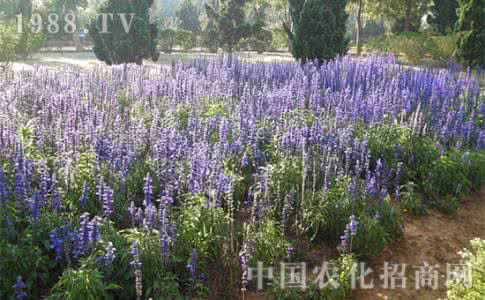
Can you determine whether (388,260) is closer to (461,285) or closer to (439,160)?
(461,285)

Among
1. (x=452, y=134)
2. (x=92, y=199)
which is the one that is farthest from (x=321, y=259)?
(x=452, y=134)

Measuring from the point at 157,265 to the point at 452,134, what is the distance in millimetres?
5855

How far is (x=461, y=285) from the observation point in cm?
396

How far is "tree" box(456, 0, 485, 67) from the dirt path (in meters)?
13.3

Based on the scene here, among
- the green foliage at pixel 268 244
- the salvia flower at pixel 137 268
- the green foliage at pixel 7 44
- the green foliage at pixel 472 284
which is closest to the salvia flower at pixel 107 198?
the salvia flower at pixel 137 268

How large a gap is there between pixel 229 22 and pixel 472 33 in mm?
16419

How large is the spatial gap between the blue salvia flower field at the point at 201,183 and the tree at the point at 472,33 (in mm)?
10323

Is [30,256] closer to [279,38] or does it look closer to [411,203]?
[411,203]

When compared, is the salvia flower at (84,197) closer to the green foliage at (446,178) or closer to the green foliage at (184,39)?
the green foliage at (446,178)

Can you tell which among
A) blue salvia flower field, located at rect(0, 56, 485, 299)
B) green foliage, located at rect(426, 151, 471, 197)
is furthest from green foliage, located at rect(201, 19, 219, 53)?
green foliage, located at rect(426, 151, 471, 197)

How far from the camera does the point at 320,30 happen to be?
54.9 feet

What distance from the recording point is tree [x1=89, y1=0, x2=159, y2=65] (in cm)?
2086

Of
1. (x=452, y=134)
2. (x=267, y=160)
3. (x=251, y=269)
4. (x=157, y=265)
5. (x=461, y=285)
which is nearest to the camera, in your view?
(x=461, y=285)

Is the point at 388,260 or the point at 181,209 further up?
the point at 181,209
